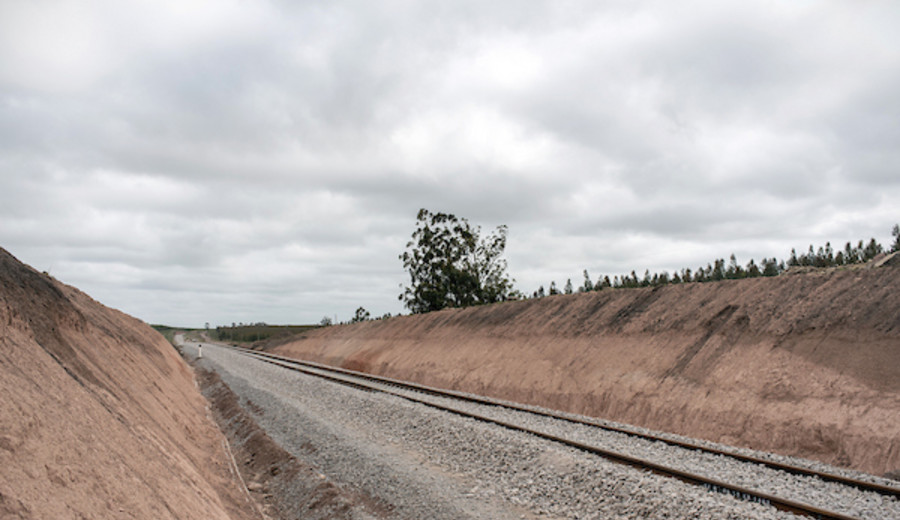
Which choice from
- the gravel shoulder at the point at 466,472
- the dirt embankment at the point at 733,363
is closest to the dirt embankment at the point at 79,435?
the gravel shoulder at the point at 466,472

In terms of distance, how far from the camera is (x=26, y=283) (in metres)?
12.1

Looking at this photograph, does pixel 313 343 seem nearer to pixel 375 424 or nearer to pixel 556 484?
pixel 375 424

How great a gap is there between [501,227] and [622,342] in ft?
166

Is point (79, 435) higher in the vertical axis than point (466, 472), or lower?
higher

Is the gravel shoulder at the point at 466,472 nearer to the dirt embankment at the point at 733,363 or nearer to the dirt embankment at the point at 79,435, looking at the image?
the dirt embankment at the point at 79,435

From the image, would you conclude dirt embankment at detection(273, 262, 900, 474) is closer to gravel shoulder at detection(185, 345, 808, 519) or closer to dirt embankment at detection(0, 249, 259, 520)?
gravel shoulder at detection(185, 345, 808, 519)

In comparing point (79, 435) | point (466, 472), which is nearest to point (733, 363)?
point (466, 472)

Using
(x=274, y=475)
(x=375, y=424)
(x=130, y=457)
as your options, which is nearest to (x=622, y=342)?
(x=375, y=424)

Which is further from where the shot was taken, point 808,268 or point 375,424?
point 808,268

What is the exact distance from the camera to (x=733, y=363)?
1830 centimetres

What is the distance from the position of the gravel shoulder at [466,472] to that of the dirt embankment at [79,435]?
7.52 ft

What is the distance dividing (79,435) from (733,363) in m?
17.8

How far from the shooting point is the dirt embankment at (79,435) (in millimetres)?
5238

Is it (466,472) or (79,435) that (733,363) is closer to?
(466,472)
